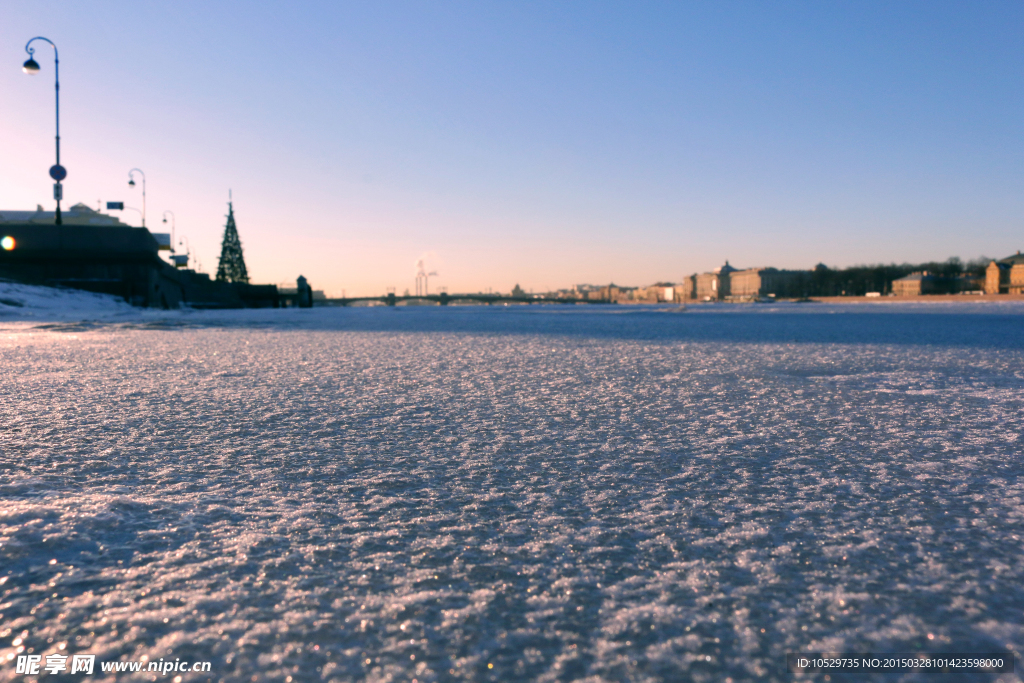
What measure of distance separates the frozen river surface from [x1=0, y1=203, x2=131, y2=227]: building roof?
4621 centimetres

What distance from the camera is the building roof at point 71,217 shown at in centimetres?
4338

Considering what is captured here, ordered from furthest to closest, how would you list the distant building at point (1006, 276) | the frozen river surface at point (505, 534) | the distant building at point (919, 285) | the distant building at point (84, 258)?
1. the distant building at point (919, 285)
2. the distant building at point (1006, 276)
3. the distant building at point (84, 258)
4. the frozen river surface at point (505, 534)

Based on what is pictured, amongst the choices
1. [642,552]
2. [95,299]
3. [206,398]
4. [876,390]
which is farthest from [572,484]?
[95,299]

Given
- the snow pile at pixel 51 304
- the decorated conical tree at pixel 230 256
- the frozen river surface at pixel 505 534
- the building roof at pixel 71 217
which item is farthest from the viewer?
the decorated conical tree at pixel 230 256

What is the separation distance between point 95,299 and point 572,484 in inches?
1228

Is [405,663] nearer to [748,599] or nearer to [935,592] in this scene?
[748,599]

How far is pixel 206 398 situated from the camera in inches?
226

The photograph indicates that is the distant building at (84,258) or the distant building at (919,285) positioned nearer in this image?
the distant building at (84,258)

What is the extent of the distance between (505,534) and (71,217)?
53543 millimetres

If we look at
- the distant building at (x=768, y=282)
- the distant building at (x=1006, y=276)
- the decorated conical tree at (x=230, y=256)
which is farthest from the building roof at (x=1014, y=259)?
the decorated conical tree at (x=230, y=256)

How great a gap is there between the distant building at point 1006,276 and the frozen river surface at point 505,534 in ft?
457

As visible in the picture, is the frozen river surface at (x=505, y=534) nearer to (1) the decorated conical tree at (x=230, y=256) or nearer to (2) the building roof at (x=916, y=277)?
(1) the decorated conical tree at (x=230, y=256)

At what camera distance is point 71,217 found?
44625 millimetres

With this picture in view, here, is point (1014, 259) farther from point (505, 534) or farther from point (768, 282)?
point (505, 534)
